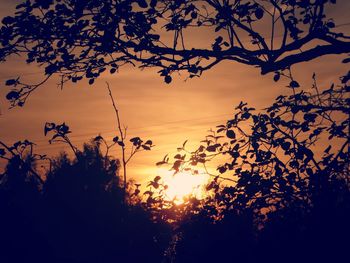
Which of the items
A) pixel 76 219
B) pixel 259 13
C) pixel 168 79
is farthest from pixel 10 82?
pixel 259 13

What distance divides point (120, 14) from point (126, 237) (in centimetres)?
365

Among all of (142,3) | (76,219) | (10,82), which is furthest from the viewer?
(10,82)

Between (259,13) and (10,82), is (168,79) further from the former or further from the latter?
(10,82)

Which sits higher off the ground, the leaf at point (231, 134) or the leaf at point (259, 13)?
the leaf at point (259, 13)

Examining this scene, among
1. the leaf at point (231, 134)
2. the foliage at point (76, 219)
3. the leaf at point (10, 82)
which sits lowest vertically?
the foliage at point (76, 219)

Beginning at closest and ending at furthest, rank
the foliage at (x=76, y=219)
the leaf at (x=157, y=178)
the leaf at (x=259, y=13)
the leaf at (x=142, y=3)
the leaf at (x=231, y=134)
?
the foliage at (x=76, y=219) → the leaf at (x=142, y=3) → the leaf at (x=259, y=13) → the leaf at (x=231, y=134) → the leaf at (x=157, y=178)

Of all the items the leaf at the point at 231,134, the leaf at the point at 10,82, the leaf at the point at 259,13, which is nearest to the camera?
the leaf at the point at 259,13

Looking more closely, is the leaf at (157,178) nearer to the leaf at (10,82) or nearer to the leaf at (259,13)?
the leaf at (10,82)

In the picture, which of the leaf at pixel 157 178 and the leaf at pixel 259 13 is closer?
the leaf at pixel 259 13

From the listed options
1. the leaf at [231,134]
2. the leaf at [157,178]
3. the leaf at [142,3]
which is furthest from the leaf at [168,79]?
the leaf at [157,178]

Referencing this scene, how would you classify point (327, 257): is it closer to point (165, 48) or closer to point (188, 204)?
point (188, 204)

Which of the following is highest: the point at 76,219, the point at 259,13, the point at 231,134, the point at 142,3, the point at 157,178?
the point at 142,3

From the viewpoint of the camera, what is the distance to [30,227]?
687cm

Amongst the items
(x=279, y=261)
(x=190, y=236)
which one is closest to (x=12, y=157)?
(x=190, y=236)
